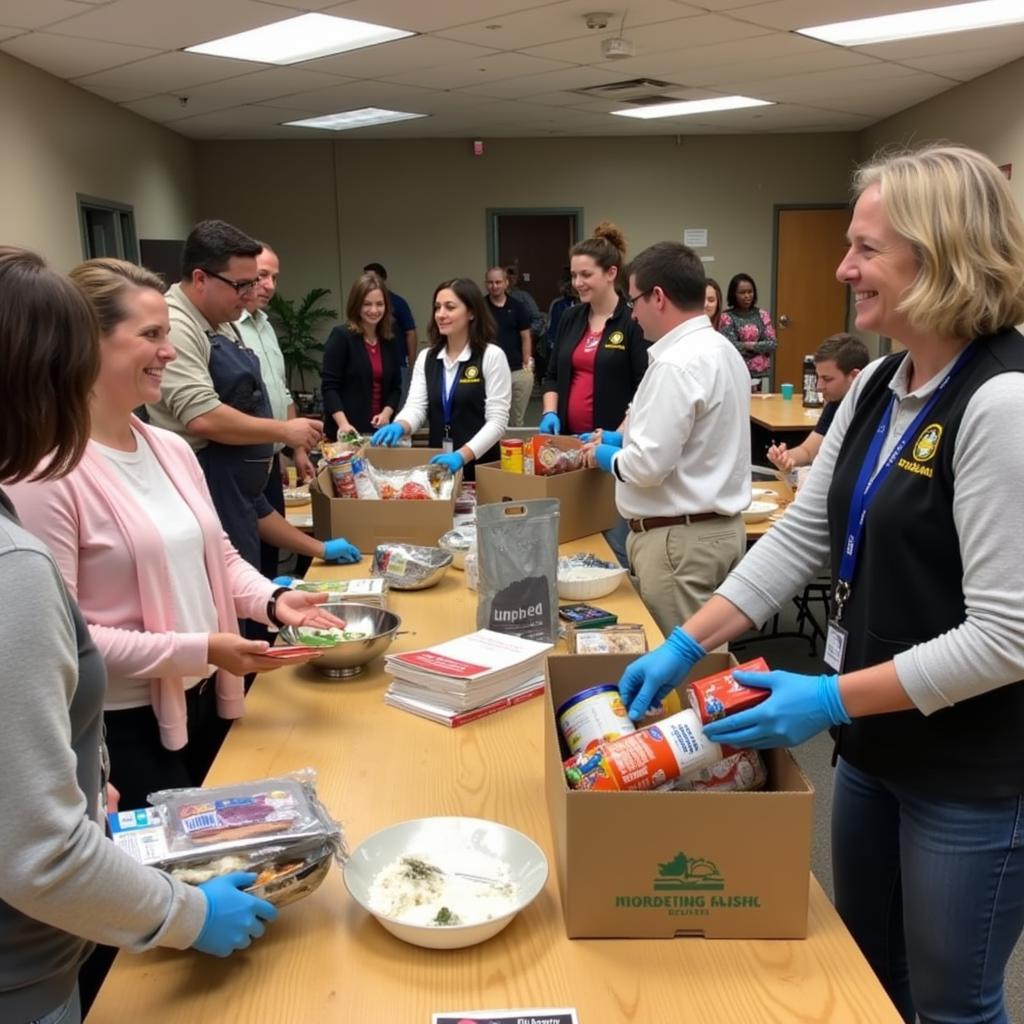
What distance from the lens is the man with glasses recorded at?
105 inches

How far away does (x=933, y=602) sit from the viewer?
128 cm

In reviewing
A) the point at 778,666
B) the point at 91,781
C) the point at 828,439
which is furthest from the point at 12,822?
the point at 778,666

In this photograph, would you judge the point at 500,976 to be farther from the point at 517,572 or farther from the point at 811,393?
the point at 811,393

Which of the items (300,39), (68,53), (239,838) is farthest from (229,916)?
(68,53)

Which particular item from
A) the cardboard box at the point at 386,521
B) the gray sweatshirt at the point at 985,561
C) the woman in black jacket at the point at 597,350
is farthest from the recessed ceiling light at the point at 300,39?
the gray sweatshirt at the point at 985,561

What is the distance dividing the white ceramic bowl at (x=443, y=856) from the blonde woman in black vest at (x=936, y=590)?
0.88 feet

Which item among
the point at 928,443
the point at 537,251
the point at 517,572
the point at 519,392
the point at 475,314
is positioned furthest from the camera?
the point at 537,251

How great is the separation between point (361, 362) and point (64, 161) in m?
2.83

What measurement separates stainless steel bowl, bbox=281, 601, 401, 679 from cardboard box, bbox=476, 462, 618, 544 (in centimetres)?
90

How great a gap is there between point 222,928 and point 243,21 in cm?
529

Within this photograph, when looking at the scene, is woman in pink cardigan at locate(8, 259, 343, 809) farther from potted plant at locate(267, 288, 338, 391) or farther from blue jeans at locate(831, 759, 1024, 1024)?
potted plant at locate(267, 288, 338, 391)

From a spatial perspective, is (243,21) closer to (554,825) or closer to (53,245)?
(53,245)

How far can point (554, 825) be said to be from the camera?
4.31ft

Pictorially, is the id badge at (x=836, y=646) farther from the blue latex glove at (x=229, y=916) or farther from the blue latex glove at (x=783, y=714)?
the blue latex glove at (x=229, y=916)
